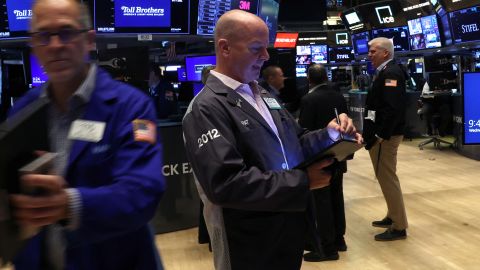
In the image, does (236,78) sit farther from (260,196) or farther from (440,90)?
(440,90)

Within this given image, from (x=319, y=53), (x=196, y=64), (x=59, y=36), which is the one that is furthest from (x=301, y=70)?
(x=59, y=36)

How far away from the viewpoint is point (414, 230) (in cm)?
512

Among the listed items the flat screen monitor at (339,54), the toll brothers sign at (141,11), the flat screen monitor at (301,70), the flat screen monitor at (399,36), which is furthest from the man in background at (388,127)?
the flat screen monitor at (339,54)

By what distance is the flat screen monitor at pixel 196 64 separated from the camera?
295 inches

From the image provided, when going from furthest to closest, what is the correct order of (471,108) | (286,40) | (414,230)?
(286,40), (414,230), (471,108)

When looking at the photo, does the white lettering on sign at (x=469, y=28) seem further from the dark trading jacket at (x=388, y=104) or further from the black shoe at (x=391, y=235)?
the black shoe at (x=391, y=235)

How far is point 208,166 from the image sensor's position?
174cm

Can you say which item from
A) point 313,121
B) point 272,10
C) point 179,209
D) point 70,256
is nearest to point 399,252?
point 313,121

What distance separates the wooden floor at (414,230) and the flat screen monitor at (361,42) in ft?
23.7

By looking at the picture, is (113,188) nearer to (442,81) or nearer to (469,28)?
(469,28)

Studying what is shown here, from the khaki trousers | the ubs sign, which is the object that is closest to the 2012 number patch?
the khaki trousers

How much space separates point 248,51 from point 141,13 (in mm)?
3847

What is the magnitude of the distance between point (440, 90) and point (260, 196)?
9.47 meters

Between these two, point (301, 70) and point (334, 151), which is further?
point (301, 70)
